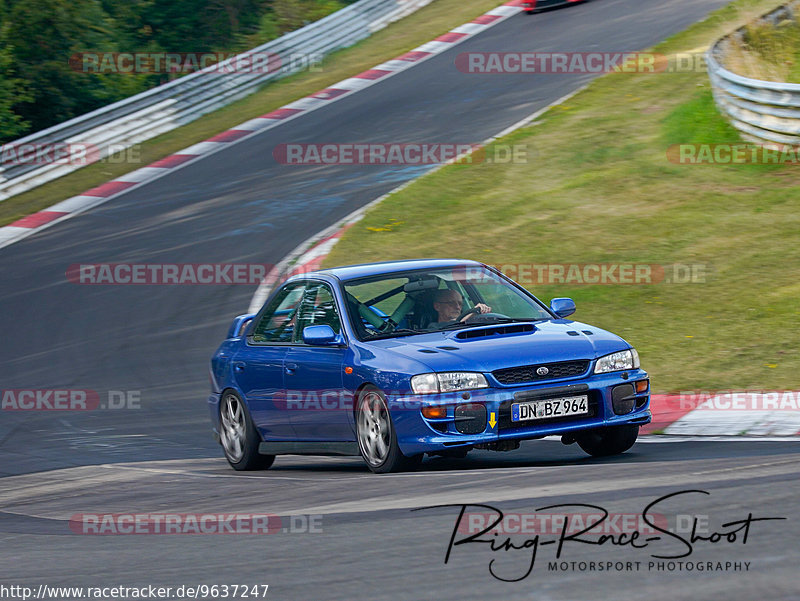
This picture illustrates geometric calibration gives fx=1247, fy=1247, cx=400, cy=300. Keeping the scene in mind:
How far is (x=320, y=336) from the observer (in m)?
8.44

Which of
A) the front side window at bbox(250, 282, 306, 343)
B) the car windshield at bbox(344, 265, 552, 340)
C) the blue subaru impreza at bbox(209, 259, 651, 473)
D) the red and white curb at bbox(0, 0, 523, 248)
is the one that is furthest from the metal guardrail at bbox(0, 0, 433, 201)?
the car windshield at bbox(344, 265, 552, 340)

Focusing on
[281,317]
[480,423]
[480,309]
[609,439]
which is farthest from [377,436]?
[281,317]

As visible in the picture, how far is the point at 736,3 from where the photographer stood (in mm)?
27406

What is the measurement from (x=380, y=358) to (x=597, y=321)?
5.51 meters

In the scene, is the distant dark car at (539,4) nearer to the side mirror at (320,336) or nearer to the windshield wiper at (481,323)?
the windshield wiper at (481,323)

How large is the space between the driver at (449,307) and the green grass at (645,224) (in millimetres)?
2616

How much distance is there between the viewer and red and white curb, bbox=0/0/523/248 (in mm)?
21000

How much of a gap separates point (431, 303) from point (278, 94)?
19232mm

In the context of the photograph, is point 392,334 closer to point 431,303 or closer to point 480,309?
point 431,303

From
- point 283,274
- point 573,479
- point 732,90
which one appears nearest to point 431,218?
point 283,274

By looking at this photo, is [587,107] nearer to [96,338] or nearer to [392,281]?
[96,338]

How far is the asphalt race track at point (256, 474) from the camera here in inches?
201

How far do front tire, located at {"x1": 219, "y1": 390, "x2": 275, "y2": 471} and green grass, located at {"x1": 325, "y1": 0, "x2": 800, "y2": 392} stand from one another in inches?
140

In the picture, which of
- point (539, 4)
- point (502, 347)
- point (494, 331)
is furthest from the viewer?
point (539, 4)
